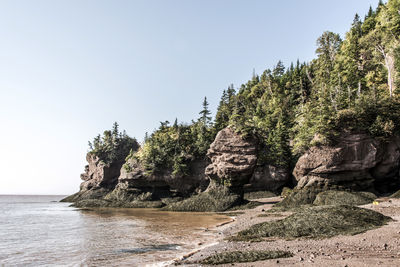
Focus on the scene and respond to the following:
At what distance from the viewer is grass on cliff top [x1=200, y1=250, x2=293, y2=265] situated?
9.23 meters

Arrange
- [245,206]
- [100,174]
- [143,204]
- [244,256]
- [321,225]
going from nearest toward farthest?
1. [244,256]
2. [321,225]
3. [245,206]
4. [143,204]
5. [100,174]

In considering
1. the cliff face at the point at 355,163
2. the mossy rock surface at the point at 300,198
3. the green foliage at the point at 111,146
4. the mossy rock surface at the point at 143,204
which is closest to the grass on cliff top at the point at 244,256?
the mossy rock surface at the point at 300,198

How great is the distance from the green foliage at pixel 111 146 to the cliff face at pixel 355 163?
48234mm

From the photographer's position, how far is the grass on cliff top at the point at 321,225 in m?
12.8

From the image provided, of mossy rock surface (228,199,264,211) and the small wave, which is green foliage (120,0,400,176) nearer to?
mossy rock surface (228,199,264,211)

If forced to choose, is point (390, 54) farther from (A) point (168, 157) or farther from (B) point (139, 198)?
(B) point (139, 198)

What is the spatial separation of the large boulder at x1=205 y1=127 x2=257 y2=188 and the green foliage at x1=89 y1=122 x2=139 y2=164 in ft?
115

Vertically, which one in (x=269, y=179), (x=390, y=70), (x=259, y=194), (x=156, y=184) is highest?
(x=390, y=70)

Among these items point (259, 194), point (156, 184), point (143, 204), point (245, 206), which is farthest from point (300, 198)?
point (143, 204)

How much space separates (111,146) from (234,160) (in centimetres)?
4391

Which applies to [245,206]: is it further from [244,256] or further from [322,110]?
[244,256]

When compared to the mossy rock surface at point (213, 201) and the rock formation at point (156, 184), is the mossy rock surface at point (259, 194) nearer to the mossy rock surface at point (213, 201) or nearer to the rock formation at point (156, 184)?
the mossy rock surface at point (213, 201)

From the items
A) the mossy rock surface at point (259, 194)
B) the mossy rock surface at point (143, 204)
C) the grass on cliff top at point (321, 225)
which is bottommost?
the mossy rock surface at point (143, 204)

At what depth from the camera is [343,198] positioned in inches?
976
